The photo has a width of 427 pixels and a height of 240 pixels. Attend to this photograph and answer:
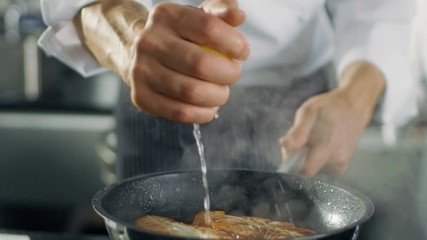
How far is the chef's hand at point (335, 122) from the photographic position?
1539 millimetres

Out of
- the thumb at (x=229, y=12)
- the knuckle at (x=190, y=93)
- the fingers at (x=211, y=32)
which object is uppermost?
the thumb at (x=229, y=12)

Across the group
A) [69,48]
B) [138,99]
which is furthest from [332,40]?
[138,99]

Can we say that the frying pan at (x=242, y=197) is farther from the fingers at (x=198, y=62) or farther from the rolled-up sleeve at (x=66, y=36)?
the rolled-up sleeve at (x=66, y=36)

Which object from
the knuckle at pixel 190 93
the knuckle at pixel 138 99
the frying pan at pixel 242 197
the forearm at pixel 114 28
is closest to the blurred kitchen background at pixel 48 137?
the forearm at pixel 114 28

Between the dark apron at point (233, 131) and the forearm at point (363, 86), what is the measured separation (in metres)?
0.13

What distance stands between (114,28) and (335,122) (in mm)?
644

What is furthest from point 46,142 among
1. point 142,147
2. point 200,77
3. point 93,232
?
point 200,77

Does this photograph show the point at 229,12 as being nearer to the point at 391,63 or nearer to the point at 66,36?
the point at 66,36

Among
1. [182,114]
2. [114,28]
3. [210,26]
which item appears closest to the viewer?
[210,26]

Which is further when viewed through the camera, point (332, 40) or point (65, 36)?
point (332, 40)

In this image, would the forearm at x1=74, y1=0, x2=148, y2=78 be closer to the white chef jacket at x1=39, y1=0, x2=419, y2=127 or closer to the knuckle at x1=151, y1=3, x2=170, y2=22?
the knuckle at x1=151, y1=3, x2=170, y2=22

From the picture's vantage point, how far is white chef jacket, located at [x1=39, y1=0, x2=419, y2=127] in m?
1.98

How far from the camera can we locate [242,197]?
4.68 ft

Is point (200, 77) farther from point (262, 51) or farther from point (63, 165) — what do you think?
point (63, 165)
